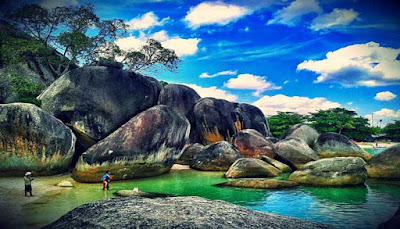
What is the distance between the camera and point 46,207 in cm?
902

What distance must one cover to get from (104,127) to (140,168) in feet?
10.8

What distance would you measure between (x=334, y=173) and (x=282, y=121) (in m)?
37.2

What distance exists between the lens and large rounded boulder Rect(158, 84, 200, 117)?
26000 millimetres

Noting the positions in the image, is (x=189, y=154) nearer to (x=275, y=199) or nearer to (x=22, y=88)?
(x=22, y=88)

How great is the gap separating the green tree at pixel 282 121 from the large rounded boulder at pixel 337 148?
2547 centimetres

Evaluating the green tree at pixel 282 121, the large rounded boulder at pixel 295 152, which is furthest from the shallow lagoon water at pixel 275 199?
the green tree at pixel 282 121

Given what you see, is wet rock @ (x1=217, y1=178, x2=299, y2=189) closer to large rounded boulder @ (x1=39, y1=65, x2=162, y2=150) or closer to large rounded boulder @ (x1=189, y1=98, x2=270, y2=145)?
large rounded boulder @ (x1=39, y1=65, x2=162, y2=150)

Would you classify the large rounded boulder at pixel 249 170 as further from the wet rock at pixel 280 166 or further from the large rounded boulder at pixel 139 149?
the large rounded boulder at pixel 139 149

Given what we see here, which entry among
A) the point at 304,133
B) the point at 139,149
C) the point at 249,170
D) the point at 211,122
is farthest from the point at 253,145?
the point at 139,149

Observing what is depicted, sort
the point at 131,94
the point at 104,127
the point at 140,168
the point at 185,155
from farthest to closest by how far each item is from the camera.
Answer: the point at 185,155, the point at 131,94, the point at 104,127, the point at 140,168

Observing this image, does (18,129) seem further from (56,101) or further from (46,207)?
(46,207)

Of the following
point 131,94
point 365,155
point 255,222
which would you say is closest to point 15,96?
point 131,94

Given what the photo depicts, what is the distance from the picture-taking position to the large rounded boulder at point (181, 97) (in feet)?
85.3

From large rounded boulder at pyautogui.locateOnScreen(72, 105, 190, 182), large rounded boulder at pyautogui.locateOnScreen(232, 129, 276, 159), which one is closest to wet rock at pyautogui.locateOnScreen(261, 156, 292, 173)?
large rounded boulder at pyautogui.locateOnScreen(232, 129, 276, 159)
